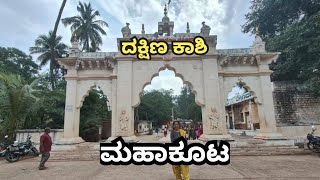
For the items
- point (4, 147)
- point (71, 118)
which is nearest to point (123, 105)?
point (71, 118)

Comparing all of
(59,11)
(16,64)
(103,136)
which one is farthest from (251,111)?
(16,64)

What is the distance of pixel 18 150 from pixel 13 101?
2.56 m

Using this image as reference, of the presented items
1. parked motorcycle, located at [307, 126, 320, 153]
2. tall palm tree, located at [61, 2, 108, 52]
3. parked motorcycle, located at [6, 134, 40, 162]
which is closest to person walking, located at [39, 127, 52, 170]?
parked motorcycle, located at [6, 134, 40, 162]

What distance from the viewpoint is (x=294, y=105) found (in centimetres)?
1639

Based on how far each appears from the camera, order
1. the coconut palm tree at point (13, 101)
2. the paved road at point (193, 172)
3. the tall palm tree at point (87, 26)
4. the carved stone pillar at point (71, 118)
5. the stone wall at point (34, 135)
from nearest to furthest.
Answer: the paved road at point (193, 172) < the coconut palm tree at point (13, 101) < the carved stone pillar at point (71, 118) < the stone wall at point (34, 135) < the tall palm tree at point (87, 26)

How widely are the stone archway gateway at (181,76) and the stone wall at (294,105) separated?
207 inches

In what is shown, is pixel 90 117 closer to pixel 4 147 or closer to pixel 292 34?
pixel 4 147

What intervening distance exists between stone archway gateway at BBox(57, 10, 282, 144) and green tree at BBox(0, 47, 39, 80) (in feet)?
67.9

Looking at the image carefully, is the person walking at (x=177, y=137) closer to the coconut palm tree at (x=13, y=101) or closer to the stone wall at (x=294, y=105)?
the coconut palm tree at (x=13, y=101)

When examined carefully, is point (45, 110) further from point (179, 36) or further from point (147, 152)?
point (147, 152)

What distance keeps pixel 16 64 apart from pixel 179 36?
88.2ft

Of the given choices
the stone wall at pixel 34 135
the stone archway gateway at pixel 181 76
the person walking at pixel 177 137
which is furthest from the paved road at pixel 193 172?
the stone wall at pixel 34 135

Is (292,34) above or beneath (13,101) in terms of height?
above

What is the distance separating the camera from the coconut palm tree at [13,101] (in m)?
11.5
